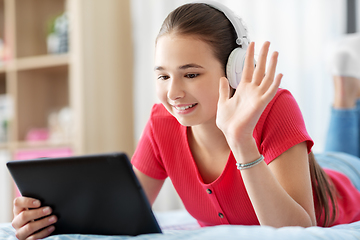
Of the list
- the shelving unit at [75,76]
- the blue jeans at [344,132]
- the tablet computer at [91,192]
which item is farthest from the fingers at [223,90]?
the shelving unit at [75,76]

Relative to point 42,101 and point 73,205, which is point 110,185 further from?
point 42,101

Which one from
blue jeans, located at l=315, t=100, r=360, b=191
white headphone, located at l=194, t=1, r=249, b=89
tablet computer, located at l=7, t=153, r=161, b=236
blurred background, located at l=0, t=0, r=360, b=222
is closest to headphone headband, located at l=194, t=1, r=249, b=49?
white headphone, located at l=194, t=1, r=249, b=89

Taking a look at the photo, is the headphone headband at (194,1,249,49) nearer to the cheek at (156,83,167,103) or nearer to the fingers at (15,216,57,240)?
the cheek at (156,83,167,103)

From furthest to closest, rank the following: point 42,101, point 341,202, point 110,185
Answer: point 42,101 < point 341,202 < point 110,185

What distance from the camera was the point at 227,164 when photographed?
88 centimetres

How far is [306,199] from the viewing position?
80 cm

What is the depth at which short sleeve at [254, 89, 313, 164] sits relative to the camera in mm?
815

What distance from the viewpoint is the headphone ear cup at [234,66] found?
32.8 inches

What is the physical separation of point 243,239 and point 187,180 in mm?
450

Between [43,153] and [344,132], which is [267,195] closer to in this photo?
[344,132]

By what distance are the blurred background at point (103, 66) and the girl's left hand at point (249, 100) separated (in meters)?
1.22

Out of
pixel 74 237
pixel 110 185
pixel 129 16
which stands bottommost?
pixel 74 237

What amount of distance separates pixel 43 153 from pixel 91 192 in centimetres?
164

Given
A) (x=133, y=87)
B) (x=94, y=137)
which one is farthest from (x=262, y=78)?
(x=133, y=87)
